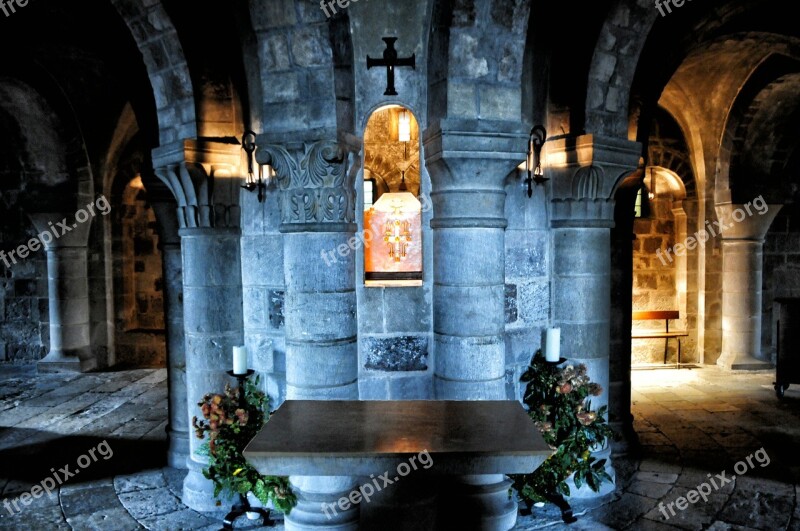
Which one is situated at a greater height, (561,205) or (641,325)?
(561,205)

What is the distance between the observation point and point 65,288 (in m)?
8.36

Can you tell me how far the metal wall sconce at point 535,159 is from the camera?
12.4 ft

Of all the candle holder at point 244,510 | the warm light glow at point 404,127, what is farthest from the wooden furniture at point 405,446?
the warm light glow at point 404,127

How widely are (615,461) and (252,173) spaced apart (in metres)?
3.62

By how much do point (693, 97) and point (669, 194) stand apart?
1.52 metres

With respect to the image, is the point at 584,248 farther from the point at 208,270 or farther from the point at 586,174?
the point at 208,270

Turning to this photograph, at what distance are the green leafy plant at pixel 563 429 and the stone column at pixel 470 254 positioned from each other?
0.33m

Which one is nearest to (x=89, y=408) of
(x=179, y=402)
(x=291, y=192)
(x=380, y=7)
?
(x=179, y=402)

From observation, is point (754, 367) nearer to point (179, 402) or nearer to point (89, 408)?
point (179, 402)

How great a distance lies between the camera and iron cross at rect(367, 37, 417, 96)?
3250 millimetres

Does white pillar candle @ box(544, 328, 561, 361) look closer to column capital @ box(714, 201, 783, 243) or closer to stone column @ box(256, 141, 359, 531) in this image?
stone column @ box(256, 141, 359, 531)

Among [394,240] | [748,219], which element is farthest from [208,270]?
[748,219]

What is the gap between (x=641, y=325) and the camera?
8438 millimetres

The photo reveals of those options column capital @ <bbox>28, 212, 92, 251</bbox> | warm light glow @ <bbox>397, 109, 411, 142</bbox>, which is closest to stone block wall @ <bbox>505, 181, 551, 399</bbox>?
warm light glow @ <bbox>397, 109, 411, 142</bbox>
